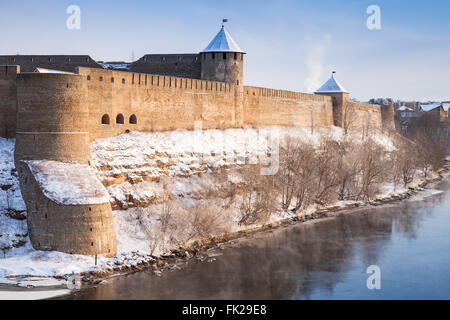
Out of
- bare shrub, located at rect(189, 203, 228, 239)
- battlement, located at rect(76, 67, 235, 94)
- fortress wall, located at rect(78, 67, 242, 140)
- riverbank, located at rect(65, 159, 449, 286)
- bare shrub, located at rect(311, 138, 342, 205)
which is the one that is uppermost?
battlement, located at rect(76, 67, 235, 94)

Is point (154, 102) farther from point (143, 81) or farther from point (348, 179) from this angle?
point (348, 179)

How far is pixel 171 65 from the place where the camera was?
2272 centimetres

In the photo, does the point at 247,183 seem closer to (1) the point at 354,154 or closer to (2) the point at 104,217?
(2) the point at 104,217

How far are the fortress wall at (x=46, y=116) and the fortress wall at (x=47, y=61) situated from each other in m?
7.13

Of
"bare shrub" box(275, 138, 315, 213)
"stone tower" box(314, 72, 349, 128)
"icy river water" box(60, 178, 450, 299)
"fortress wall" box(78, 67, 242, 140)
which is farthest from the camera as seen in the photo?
"stone tower" box(314, 72, 349, 128)

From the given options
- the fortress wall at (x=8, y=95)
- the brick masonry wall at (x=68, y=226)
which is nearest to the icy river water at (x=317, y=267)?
the brick masonry wall at (x=68, y=226)

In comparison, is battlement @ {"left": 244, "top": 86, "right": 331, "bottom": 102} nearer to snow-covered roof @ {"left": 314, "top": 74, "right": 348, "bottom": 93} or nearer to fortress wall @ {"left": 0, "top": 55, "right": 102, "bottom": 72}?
snow-covered roof @ {"left": 314, "top": 74, "right": 348, "bottom": 93}

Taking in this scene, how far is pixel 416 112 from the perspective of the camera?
179ft

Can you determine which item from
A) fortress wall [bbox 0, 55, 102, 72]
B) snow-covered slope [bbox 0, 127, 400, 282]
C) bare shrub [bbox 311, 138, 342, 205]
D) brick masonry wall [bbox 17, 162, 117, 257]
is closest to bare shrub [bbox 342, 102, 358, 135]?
bare shrub [bbox 311, 138, 342, 205]

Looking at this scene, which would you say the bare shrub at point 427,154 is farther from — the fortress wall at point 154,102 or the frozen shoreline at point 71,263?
the frozen shoreline at point 71,263

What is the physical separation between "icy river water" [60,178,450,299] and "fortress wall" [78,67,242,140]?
5.14 meters

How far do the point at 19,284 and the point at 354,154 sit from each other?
17035 mm

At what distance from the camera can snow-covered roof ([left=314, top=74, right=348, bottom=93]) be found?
32.1 m

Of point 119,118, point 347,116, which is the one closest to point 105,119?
point 119,118
